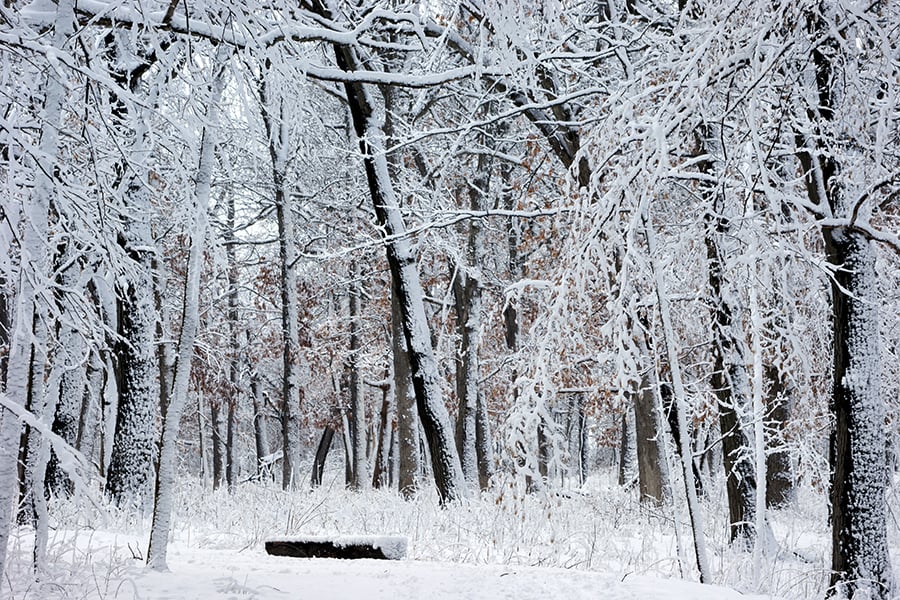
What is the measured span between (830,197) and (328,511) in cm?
621

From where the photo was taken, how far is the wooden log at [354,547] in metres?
6.05

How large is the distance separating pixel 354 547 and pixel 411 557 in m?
0.75

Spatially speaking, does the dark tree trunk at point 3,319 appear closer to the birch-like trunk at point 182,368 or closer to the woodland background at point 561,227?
the woodland background at point 561,227

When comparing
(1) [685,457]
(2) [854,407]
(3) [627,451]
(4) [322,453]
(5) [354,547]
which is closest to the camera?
(1) [685,457]

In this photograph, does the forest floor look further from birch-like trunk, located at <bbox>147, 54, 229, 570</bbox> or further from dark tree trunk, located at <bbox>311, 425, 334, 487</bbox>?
dark tree trunk, located at <bbox>311, 425, 334, 487</bbox>

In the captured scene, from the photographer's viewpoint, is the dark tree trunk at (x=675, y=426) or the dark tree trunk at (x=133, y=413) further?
the dark tree trunk at (x=133, y=413)

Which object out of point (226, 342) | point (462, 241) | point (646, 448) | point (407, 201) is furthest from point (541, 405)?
point (226, 342)

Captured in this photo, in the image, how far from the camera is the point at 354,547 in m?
6.11

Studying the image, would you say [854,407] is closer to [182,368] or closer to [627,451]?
[182,368]

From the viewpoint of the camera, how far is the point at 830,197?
6059 millimetres

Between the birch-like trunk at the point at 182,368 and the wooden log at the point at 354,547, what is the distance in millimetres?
1404

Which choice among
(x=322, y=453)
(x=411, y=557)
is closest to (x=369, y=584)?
(x=411, y=557)

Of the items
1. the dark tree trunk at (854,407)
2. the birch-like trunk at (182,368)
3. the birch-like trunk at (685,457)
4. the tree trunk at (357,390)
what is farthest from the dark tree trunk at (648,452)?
the birch-like trunk at (182,368)

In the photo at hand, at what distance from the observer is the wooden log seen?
19.9 ft
